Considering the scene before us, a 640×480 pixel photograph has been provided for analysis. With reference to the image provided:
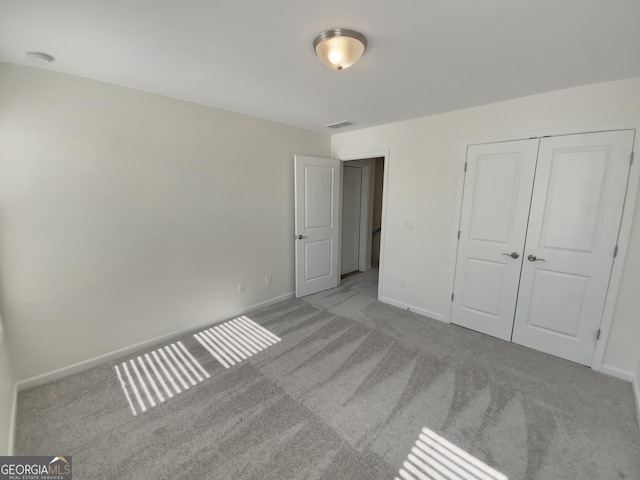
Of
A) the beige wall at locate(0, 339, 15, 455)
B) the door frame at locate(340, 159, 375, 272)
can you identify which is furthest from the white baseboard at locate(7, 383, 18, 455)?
the door frame at locate(340, 159, 375, 272)

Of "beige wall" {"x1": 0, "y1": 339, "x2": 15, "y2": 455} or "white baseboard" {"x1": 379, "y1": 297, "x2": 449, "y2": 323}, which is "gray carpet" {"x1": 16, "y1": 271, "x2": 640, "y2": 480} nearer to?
"beige wall" {"x1": 0, "y1": 339, "x2": 15, "y2": 455}

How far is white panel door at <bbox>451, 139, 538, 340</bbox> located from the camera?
8.16 ft

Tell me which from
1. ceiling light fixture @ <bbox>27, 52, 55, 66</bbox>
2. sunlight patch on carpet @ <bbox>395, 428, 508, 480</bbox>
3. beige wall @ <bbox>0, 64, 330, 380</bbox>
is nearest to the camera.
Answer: sunlight patch on carpet @ <bbox>395, 428, 508, 480</bbox>

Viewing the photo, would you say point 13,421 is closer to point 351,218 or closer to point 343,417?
point 343,417

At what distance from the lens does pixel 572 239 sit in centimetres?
227

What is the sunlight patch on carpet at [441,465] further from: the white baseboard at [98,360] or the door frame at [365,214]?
the door frame at [365,214]

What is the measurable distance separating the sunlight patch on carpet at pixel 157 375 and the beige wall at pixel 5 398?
1.86ft

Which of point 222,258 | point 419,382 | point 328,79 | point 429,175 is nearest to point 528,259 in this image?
point 429,175

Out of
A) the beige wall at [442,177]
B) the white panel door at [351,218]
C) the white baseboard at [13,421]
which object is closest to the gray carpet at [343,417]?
the white baseboard at [13,421]

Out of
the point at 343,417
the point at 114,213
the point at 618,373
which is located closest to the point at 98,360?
the point at 114,213

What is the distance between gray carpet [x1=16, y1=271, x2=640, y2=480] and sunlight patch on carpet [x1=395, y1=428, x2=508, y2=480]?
43mm

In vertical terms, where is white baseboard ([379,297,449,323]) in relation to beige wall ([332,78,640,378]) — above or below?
below

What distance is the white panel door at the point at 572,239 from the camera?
209 centimetres

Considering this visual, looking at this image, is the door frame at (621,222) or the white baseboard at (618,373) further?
the white baseboard at (618,373)
